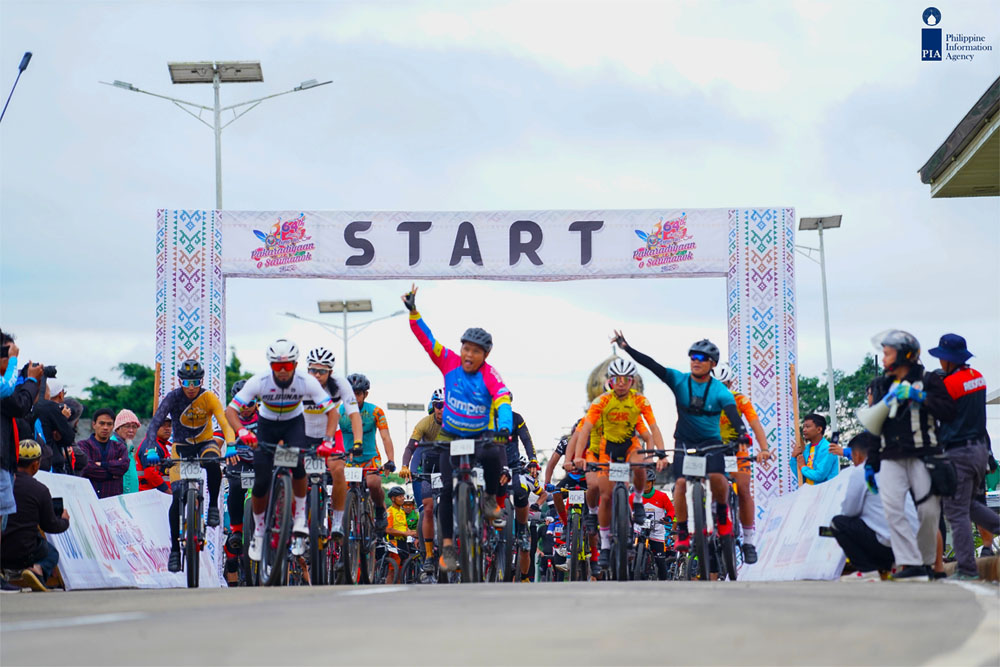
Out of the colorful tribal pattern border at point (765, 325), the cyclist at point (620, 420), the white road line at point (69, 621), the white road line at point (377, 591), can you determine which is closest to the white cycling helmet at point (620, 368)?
the cyclist at point (620, 420)

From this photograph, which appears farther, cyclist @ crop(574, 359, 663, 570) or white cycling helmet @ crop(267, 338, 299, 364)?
cyclist @ crop(574, 359, 663, 570)

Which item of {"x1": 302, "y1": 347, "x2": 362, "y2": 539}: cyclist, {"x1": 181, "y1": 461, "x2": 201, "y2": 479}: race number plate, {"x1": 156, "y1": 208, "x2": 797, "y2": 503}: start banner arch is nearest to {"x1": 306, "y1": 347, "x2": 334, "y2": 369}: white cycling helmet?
{"x1": 302, "y1": 347, "x2": 362, "y2": 539}: cyclist

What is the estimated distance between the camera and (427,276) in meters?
20.8

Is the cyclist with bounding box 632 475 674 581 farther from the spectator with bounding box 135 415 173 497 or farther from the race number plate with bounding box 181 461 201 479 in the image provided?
the spectator with bounding box 135 415 173 497

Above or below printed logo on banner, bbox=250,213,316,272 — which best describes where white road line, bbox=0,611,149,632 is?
below

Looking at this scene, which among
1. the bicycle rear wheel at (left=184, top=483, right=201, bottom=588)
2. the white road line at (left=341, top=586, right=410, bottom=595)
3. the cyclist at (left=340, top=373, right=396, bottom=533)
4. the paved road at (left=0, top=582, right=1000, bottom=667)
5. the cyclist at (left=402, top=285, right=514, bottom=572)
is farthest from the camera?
the cyclist at (left=340, top=373, right=396, bottom=533)

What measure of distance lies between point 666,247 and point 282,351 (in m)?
9.59

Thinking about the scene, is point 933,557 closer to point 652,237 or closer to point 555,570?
point 555,570

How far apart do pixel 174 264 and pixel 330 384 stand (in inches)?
349

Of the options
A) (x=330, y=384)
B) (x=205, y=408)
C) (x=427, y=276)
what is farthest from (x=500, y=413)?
(x=427, y=276)

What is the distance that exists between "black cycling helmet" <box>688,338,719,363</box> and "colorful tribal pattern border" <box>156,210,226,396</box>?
9429 millimetres

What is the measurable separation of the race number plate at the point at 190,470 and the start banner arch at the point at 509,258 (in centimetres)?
758

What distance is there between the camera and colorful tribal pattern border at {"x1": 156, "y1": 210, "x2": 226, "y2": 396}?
68.8 feet

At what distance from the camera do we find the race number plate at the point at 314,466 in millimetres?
12312
